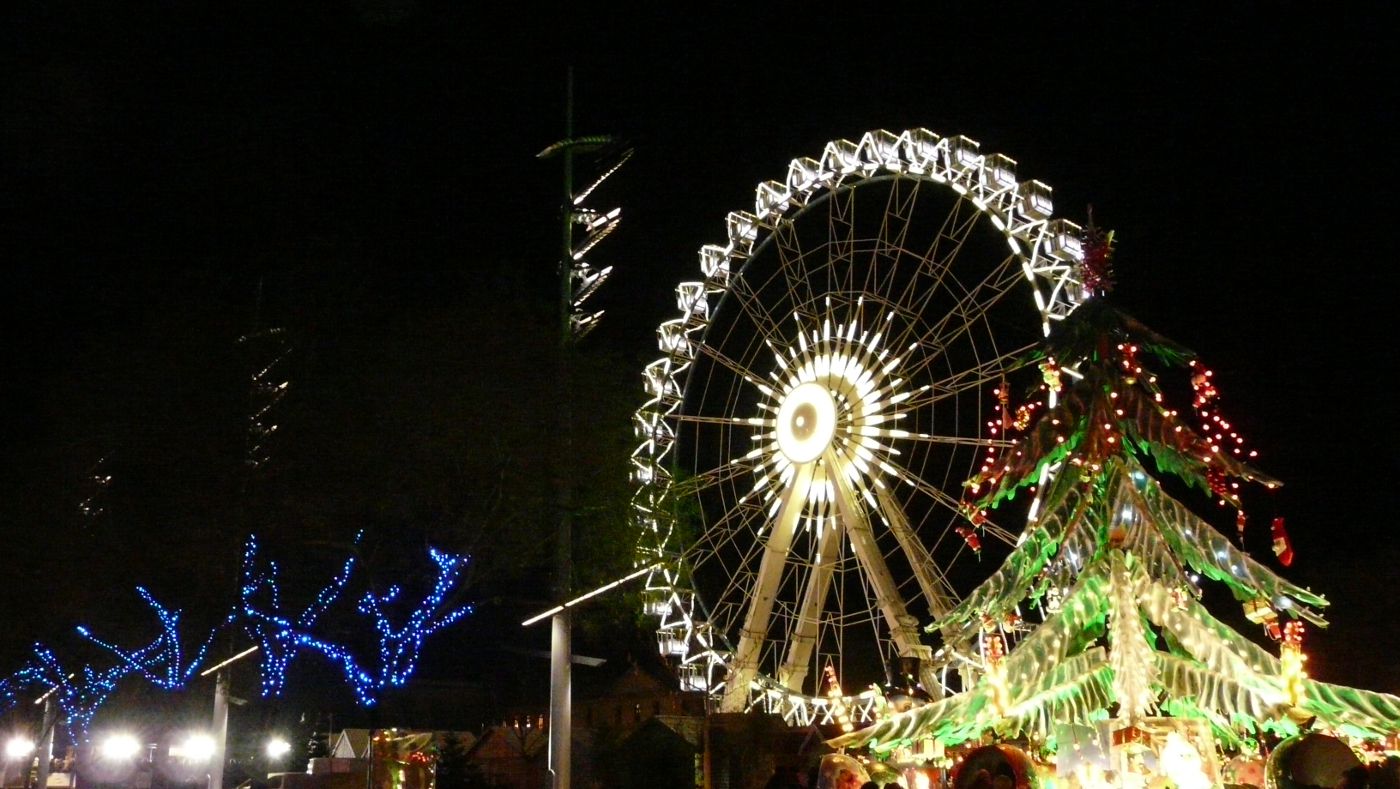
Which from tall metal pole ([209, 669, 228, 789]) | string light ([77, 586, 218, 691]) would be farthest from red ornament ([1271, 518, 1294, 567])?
string light ([77, 586, 218, 691])

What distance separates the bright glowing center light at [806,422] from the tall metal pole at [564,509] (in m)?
5.02

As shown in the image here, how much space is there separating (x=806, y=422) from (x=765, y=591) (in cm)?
341

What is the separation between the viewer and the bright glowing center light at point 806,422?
23.9m

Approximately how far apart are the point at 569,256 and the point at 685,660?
968cm

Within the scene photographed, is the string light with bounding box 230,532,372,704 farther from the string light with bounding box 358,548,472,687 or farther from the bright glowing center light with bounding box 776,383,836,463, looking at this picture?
the bright glowing center light with bounding box 776,383,836,463

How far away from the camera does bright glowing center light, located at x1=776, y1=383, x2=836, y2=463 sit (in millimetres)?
23906

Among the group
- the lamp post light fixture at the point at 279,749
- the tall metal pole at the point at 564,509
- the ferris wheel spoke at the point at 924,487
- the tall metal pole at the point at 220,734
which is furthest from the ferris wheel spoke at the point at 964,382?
the lamp post light fixture at the point at 279,749

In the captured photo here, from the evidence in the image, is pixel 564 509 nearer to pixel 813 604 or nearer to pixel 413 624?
pixel 413 624

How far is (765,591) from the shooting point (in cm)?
2475

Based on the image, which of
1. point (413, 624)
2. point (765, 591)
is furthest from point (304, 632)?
point (765, 591)

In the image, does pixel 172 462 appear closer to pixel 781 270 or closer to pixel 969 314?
pixel 781 270

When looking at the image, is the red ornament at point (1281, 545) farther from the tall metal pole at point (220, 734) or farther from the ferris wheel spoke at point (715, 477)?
the tall metal pole at point (220, 734)

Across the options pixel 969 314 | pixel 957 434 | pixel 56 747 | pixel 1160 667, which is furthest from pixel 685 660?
pixel 56 747

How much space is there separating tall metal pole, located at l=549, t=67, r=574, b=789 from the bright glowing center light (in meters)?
5.02
